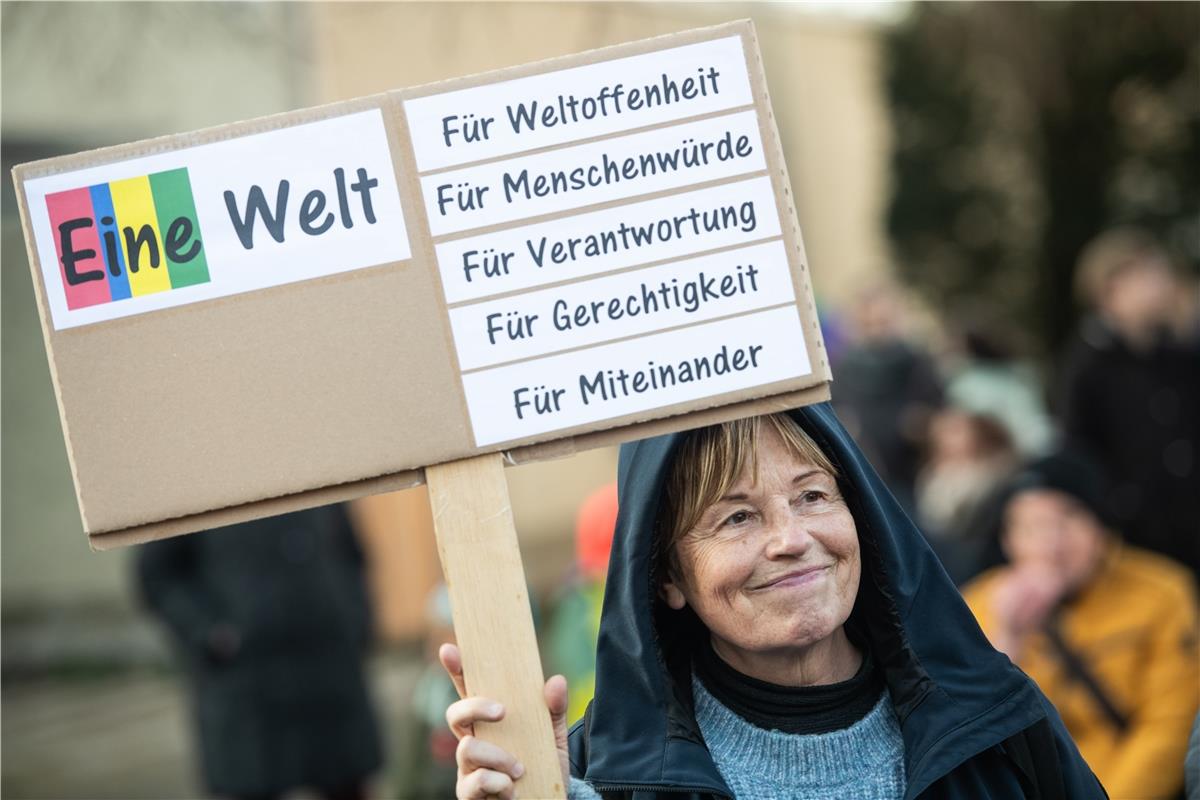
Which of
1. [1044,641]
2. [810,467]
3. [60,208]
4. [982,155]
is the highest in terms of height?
[982,155]

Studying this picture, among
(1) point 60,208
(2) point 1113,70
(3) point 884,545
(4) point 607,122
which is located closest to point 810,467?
(3) point 884,545

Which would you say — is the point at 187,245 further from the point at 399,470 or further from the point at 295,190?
the point at 399,470

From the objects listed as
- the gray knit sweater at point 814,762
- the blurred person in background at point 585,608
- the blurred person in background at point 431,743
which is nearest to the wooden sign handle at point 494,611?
the gray knit sweater at point 814,762

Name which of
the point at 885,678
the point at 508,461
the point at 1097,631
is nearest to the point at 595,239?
the point at 508,461

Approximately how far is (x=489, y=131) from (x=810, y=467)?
641mm

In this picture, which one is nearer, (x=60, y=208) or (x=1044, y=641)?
(x=60, y=208)

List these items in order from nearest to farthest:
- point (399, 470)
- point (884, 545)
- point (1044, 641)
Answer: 1. point (399, 470)
2. point (884, 545)
3. point (1044, 641)

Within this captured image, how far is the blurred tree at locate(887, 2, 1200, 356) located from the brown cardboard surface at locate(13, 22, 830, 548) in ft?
40.2

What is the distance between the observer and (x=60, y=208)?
2.08 m

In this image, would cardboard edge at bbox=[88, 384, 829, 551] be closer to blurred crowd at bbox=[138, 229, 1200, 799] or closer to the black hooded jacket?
the black hooded jacket

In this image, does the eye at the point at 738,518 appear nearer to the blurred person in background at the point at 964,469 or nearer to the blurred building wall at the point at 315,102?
the blurred person in background at the point at 964,469

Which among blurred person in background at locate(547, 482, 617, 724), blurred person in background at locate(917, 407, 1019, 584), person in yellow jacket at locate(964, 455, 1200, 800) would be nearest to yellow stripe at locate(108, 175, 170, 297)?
person in yellow jacket at locate(964, 455, 1200, 800)

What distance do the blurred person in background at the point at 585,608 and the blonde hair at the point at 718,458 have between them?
2.36 meters

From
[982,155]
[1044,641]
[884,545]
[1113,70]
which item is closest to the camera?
[884,545]
